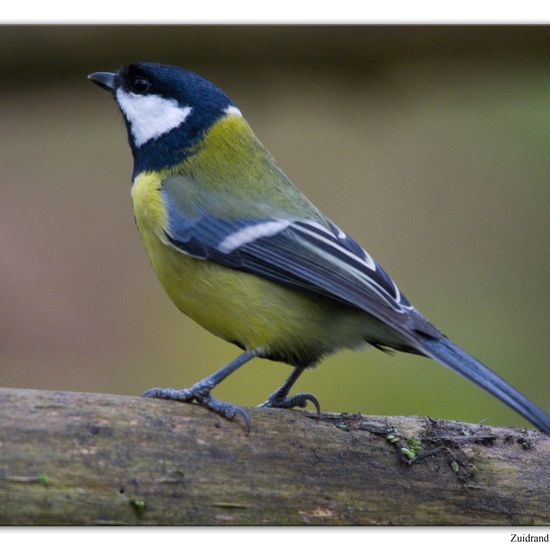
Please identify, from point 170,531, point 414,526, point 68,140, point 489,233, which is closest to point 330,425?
point 414,526

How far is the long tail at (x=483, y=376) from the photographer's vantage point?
3.98 feet

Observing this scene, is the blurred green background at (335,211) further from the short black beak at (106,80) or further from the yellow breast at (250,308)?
the yellow breast at (250,308)

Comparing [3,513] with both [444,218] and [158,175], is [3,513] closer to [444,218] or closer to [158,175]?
[158,175]

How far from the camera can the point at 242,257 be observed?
4.64 feet

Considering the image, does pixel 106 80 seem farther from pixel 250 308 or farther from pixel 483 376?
pixel 483 376

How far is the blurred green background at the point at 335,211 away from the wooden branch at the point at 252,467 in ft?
2.08

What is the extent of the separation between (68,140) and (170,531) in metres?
1.18

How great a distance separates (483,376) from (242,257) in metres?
0.42

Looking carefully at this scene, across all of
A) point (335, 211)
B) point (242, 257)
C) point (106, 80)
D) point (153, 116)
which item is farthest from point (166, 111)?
→ point (335, 211)

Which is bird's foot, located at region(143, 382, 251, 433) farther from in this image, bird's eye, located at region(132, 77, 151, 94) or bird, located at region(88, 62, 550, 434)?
bird's eye, located at region(132, 77, 151, 94)

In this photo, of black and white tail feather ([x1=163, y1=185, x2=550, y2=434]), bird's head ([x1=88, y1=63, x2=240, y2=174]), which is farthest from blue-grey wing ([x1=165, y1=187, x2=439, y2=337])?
bird's head ([x1=88, y1=63, x2=240, y2=174])

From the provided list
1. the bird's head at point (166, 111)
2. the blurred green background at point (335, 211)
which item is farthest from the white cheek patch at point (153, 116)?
the blurred green background at point (335, 211)

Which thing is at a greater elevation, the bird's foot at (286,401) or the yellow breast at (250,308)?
the yellow breast at (250,308)

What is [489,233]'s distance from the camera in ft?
7.07
